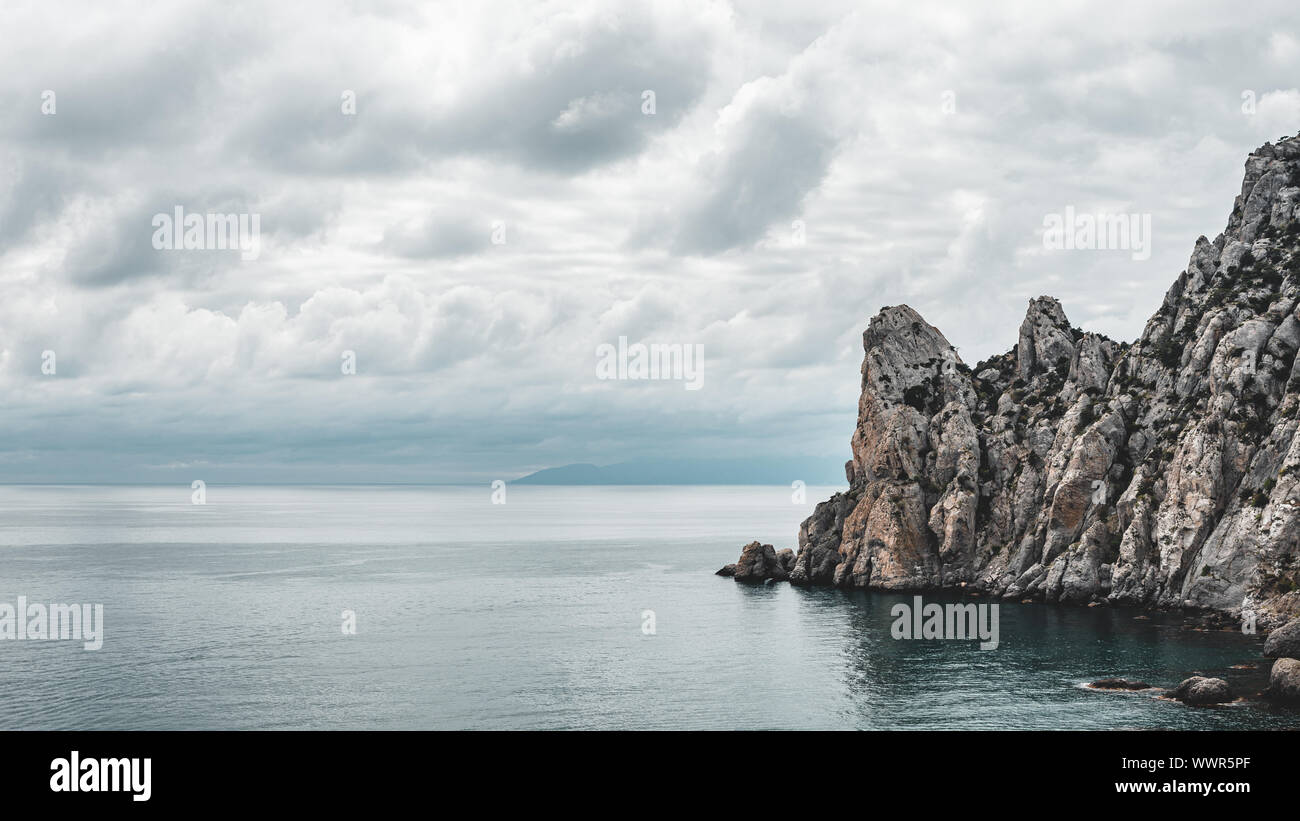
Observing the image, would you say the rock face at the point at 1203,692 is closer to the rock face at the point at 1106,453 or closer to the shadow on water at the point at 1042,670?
the shadow on water at the point at 1042,670

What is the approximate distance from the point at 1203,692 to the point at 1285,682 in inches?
239

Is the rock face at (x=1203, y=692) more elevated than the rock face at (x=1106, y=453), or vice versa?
the rock face at (x=1106, y=453)

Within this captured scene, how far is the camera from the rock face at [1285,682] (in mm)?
72500

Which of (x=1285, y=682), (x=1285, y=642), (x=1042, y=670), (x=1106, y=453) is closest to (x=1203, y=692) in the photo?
(x=1285, y=682)

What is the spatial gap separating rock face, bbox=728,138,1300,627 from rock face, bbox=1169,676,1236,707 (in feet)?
105

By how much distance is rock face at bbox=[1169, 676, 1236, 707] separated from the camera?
242 ft

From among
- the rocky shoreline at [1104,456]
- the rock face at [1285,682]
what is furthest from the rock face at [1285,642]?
the rocky shoreline at [1104,456]

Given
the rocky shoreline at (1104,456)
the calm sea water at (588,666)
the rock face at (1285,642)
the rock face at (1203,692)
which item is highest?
the rocky shoreline at (1104,456)

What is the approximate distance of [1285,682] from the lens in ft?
241

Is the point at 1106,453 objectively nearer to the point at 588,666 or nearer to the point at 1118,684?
the point at 1118,684

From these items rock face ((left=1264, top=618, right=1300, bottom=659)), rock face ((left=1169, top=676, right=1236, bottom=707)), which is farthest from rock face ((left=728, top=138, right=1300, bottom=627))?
rock face ((left=1169, top=676, right=1236, bottom=707))

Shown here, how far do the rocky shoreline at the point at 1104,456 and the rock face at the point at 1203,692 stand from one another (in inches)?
1288
